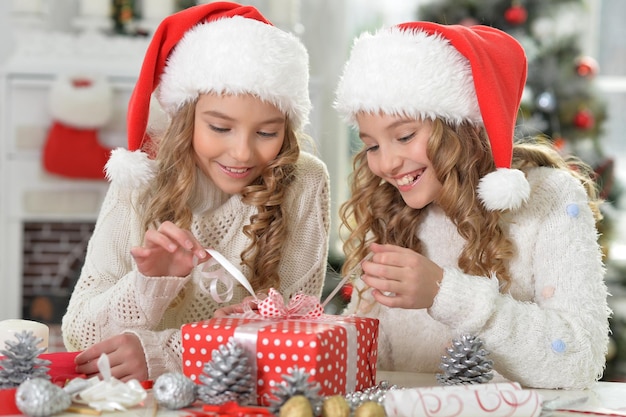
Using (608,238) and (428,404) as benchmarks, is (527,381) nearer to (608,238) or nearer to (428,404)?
(428,404)

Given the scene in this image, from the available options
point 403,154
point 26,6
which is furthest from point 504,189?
point 26,6

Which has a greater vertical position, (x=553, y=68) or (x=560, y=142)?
(x=553, y=68)

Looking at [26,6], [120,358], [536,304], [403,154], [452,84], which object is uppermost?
[26,6]

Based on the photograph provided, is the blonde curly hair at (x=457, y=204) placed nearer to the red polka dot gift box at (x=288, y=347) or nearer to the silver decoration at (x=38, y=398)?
the red polka dot gift box at (x=288, y=347)

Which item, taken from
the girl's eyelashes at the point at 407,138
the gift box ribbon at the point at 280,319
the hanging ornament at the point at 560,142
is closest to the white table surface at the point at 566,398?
the gift box ribbon at the point at 280,319

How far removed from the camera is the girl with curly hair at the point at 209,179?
156 centimetres

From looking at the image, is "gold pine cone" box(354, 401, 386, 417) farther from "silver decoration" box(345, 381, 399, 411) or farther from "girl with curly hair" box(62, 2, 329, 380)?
"girl with curly hair" box(62, 2, 329, 380)

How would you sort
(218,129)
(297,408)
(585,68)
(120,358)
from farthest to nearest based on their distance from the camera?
(585,68) < (218,129) < (120,358) < (297,408)

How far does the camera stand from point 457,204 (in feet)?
4.98

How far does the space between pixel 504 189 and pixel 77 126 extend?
2.45 m

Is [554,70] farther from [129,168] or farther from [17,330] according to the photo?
[17,330]

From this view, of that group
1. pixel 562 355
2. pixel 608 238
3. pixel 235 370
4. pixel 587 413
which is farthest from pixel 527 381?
pixel 608 238

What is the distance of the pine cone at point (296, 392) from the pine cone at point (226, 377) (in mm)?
68

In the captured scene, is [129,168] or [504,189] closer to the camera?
[504,189]
